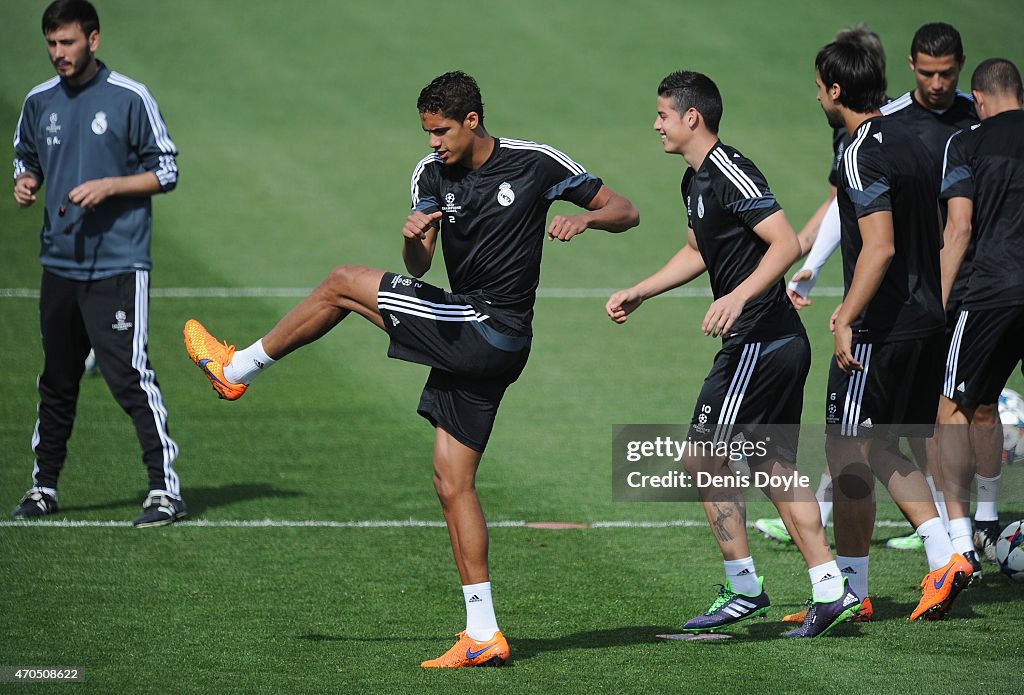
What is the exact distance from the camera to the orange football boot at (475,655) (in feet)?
19.0

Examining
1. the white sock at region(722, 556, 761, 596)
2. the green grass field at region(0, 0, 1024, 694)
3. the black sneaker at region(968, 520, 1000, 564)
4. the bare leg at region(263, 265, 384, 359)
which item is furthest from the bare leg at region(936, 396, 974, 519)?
the bare leg at region(263, 265, 384, 359)

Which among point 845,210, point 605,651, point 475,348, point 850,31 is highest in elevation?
point 850,31

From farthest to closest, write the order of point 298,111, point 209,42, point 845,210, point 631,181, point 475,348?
point 209,42, point 298,111, point 631,181, point 845,210, point 475,348

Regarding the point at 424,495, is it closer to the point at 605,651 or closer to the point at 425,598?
the point at 425,598

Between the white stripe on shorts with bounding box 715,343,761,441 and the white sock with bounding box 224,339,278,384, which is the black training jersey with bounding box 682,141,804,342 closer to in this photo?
the white stripe on shorts with bounding box 715,343,761,441

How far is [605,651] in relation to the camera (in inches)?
237

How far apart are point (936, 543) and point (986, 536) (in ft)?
4.35

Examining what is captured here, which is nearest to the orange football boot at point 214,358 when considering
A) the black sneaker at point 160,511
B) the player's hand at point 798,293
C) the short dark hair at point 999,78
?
the black sneaker at point 160,511

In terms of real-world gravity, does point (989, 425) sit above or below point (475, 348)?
below

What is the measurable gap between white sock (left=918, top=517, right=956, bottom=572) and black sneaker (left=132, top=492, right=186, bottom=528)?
163 inches

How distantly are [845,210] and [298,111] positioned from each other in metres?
15.8

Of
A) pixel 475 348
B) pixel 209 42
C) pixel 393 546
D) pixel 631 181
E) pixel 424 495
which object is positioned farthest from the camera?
pixel 209 42

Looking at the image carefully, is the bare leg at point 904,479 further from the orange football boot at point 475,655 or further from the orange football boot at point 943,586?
the orange football boot at point 475,655

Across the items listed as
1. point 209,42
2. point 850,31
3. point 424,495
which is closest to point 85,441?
point 424,495
